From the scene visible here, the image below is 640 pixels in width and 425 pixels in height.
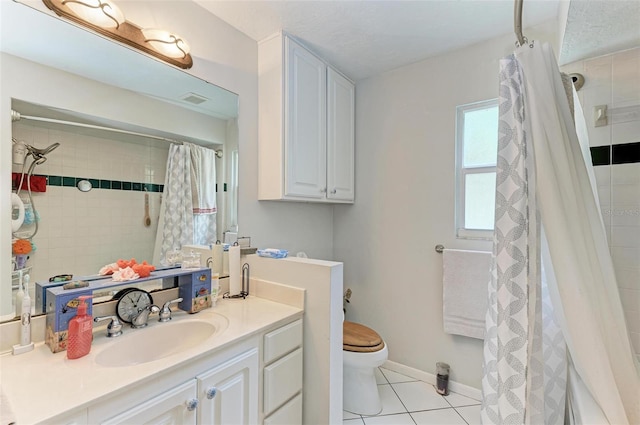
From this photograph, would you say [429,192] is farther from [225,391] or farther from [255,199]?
[225,391]

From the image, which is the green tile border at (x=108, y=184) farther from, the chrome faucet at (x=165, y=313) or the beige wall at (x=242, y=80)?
the chrome faucet at (x=165, y=313)

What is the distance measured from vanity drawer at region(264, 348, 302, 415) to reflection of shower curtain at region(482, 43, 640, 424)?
816mm

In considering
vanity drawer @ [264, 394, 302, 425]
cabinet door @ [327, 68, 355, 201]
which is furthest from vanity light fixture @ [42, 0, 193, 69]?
vanity drawer @ [264, 394, 302, 425]

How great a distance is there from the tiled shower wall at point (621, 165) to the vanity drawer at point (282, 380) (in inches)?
65.2

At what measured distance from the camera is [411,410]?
1.81 metres

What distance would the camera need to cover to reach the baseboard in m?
1.91

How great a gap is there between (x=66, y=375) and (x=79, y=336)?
5.6 inches

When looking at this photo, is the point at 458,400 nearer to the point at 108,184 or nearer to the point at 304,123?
the point at 304,123

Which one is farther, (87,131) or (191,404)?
(87,131)

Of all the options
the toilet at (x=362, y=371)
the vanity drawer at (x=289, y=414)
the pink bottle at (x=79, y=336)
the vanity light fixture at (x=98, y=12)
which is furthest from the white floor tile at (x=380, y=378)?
the vanity light fixture at (x=98, y=12)

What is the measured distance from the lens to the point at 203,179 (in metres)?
1.64

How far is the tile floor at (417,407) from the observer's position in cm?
172

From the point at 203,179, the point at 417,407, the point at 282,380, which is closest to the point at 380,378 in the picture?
the point at 417,407

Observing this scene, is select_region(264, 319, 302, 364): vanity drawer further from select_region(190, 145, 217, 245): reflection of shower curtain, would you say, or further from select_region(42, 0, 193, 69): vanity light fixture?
select_region(42, 0, 193, 69): vanity light fixture
